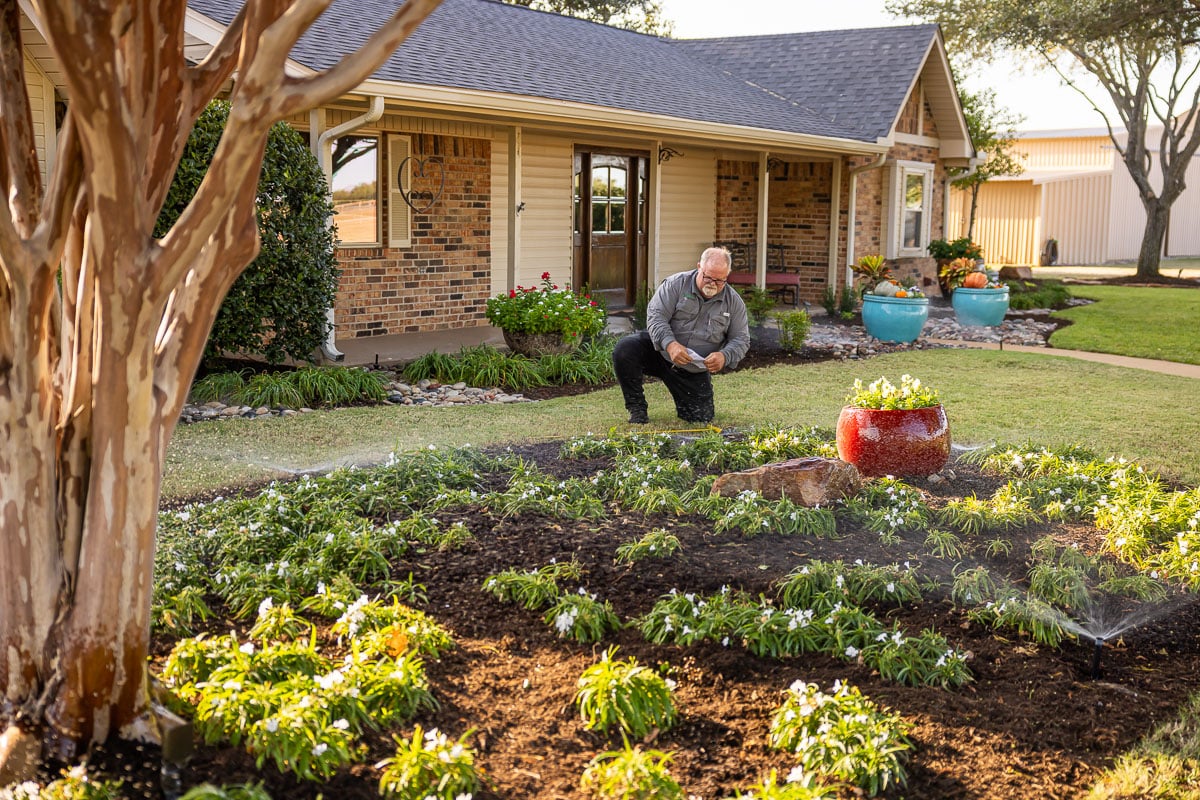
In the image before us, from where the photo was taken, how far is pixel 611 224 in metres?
16.1

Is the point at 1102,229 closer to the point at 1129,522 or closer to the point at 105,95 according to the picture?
the point at 1129,522

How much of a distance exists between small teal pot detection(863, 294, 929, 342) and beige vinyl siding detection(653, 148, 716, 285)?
12.5 feet

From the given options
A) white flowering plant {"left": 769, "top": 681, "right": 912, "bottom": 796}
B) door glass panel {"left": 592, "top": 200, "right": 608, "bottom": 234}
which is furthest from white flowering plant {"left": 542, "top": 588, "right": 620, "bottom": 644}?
door glass panel {"left": 592, "top": 200, "right": 608, "bottom": 234}

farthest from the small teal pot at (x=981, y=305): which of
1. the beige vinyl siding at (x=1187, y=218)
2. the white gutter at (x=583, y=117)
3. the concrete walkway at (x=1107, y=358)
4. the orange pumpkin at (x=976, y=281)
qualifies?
the beige vinyl siding at (x=1187, y=218)

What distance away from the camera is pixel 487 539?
4.89m

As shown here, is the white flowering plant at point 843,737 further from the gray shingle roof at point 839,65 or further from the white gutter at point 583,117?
the gray shingle roof at point 839,65

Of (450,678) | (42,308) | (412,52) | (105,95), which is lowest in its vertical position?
(450,678)

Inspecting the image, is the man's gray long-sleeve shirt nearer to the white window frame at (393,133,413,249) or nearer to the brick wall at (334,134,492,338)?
the brick wall at (334,134,492,338)

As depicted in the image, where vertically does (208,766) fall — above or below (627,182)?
below

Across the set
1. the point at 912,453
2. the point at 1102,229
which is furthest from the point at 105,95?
the point at 1102,229

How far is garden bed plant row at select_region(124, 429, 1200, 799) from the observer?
2.99 metres

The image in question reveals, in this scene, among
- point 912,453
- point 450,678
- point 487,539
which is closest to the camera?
point 450,678

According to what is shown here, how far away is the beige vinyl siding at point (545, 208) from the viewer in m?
14.2

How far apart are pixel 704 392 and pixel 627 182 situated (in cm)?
875
